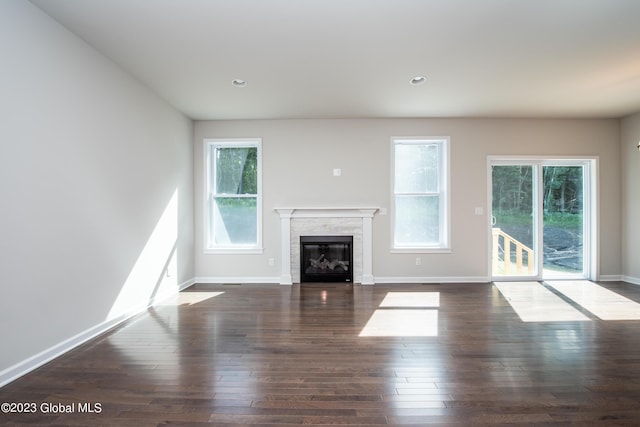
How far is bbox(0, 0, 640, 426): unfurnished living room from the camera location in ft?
6.82

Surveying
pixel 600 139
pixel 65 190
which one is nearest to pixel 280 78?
pixel 65 190

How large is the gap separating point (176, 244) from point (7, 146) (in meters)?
2.55

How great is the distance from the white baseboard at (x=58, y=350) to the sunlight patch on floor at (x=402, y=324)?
250 centimetres

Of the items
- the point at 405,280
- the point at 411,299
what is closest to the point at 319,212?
the point at 405,280

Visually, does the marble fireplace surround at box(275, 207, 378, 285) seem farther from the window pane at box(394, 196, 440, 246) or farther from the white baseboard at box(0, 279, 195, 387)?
the white baseboard at box(0, 279, 195, 387)

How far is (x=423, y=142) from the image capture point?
16.7 ft

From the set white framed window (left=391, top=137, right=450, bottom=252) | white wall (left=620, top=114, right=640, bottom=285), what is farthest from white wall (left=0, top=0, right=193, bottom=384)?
white wall (left=620, top=114, right=640, bottom=285)

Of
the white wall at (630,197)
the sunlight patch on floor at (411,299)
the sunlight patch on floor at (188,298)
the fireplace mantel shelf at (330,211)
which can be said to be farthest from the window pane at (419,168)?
the sunlight patch on floor at (188,298)

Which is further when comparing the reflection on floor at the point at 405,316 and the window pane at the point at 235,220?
the window pane at the point at 235,220

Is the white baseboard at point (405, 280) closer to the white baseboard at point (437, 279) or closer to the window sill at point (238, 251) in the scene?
the white baseboard at point (437, 279)

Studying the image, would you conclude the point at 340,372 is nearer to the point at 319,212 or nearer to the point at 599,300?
the point at 319,212

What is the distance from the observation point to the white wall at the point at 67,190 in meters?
2.13

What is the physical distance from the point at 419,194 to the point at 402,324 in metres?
2.56

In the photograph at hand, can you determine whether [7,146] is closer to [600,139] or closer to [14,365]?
[14,365]
